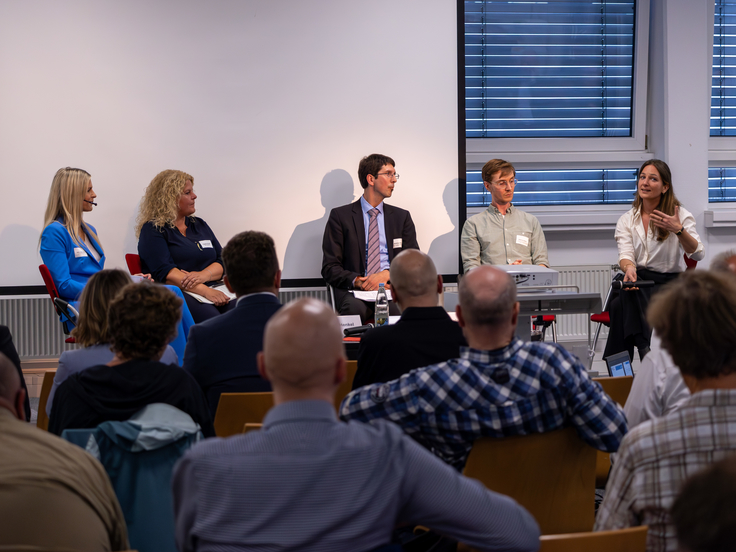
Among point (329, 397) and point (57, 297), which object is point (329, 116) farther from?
point (329, 397)

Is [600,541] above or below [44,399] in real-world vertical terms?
above

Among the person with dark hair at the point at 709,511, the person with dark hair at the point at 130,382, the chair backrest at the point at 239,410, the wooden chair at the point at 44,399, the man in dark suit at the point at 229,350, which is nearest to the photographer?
the person with dark hair at the point at 709,511

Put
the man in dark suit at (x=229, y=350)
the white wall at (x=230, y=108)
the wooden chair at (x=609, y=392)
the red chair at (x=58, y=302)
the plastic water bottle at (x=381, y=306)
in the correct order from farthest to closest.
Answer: the white wall at (x=230, y=108)
the red chair at (x=58, y=302)
the plastic water bottle at (x=381, y=306)
the man in dark suit at (x=229, y=350)
the wooden chair at (x=609, y=392)

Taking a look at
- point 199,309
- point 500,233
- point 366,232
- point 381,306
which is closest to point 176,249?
point 199,309

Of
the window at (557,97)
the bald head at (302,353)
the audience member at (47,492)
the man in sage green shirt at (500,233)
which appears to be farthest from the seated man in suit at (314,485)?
the window at (557,97)

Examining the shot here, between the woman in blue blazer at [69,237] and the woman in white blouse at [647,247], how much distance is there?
3358 mm

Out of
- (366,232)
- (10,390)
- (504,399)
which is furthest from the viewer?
(366,232)

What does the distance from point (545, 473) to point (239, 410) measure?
860 mm

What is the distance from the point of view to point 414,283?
203 cm

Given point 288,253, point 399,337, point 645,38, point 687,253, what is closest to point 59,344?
point 288,253

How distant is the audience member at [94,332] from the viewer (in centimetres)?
186

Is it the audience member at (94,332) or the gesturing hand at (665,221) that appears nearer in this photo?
the audience member at (94,332)

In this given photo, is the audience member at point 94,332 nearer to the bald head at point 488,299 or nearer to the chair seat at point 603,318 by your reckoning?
the bald head at point 488,299

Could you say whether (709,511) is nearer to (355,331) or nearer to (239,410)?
(239,410)
